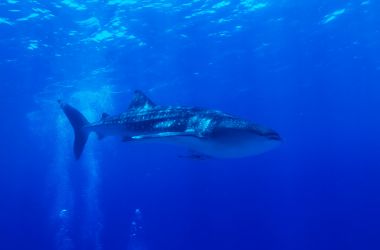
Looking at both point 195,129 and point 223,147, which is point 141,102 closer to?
point 195,129

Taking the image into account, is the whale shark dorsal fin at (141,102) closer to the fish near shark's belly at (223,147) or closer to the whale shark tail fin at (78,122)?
the fish near shark's belly at (223,147)

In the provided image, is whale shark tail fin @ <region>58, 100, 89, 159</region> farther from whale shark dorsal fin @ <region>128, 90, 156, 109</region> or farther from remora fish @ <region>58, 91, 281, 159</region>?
whale shark dorsal fin @ <region>128, 90, 156, 109</region>

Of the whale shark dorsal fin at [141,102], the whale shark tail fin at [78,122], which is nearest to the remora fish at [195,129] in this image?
the whale shark dorsal fin at [141,102]

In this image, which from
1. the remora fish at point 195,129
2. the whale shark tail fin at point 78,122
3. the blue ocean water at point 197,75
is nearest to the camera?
the remora fish at point 195,129

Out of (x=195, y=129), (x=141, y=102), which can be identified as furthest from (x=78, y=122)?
(x=195, y=129)

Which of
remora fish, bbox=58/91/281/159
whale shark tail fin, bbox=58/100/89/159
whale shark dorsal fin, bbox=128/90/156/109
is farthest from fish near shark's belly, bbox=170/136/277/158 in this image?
whale shark tail fin, bbox=58/100/89/159

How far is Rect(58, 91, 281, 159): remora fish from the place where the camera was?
5816mm

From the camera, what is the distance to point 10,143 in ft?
206

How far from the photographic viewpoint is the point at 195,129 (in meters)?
6.53

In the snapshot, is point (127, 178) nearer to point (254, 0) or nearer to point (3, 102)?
point (3, 102)

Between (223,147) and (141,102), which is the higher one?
(141,102)

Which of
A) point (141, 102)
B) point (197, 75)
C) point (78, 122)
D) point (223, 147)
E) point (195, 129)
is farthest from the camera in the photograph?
point (197, 75)

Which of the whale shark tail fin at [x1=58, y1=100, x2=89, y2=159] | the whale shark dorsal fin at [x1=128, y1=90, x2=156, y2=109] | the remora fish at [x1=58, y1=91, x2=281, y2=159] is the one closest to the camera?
the remora fish at [x1=58, y1=91, x2=281, y2=159]

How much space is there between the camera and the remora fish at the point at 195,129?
A: 19.1 feet
